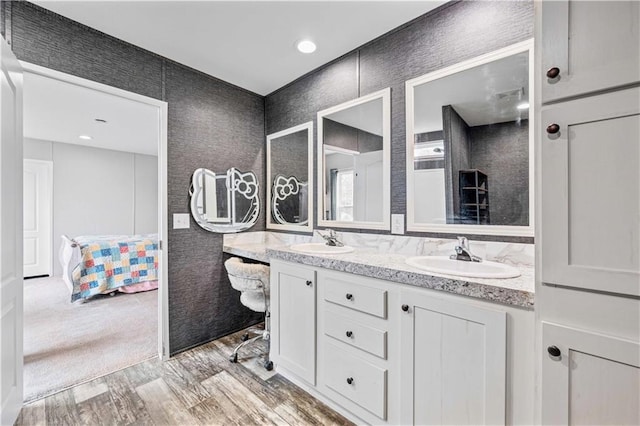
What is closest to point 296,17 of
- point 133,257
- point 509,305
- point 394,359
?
point 509,305

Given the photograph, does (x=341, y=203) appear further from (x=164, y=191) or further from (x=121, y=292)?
(x=121, y=292)

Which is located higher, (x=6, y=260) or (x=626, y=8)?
(x=626, y=8)

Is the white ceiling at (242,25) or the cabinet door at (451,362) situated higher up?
the white ceiling at (242,25)

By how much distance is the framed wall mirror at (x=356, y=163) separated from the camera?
2033mm

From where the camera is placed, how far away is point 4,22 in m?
1.61

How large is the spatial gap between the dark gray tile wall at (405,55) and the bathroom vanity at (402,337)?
58cm

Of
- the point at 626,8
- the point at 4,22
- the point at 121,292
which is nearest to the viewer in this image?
the point at 626,8

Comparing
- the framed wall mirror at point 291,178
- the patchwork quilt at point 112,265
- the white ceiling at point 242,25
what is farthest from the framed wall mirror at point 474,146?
the patchwork quilt at point 112,265

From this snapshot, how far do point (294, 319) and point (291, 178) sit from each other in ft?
4.60

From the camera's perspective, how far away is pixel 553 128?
92cm

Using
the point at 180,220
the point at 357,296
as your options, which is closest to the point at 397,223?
the point at 357,296

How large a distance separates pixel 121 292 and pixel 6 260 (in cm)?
296

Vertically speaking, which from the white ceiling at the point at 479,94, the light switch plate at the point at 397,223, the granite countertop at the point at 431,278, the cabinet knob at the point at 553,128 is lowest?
the granite countertop at the point at 431,278

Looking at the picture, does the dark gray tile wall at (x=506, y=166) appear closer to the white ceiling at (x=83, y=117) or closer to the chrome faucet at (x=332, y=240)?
the chrome faucet at (x=332, y=240)
